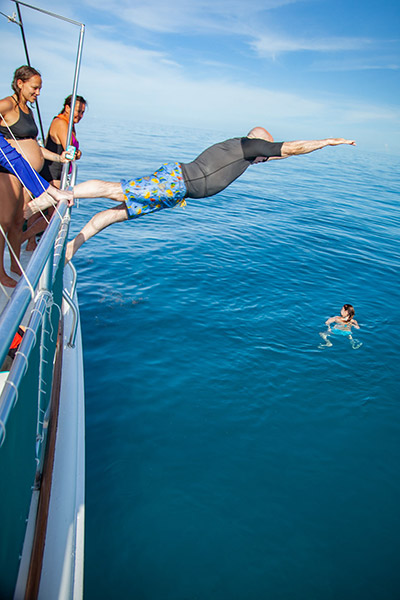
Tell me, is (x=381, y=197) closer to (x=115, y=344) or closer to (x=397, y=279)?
(x=397, y=279)

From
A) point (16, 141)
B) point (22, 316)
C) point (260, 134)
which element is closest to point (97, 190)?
point (16, 141)

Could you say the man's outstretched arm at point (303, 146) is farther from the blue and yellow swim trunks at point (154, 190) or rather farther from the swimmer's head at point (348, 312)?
the swimmer's head at point (348, 312)

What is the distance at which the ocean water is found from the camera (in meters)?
4.12

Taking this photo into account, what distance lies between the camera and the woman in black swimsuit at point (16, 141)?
Result: 4148 millimetres

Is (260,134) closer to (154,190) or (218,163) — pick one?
(218,163)

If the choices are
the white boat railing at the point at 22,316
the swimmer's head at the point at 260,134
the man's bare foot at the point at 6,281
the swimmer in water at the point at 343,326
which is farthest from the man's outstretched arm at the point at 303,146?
the swimmer in water at the point at 343,326

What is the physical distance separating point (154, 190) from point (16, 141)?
66.8 inches

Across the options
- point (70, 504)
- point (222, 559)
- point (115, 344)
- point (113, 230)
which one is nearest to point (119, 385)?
point (115, 344)

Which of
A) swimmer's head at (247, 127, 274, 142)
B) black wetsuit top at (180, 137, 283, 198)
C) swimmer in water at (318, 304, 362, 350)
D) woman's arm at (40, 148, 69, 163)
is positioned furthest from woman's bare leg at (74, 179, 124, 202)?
swimmer in water at (318, 304, 362, 350)

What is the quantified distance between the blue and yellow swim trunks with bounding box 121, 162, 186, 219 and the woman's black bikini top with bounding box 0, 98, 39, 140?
128 cm

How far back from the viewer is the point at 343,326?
8.84 meters

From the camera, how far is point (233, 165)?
5.22m

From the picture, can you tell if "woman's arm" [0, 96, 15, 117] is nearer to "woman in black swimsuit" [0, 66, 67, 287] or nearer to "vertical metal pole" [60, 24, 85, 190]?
"woman in black swimsuit" [0, 66, 67, 287]

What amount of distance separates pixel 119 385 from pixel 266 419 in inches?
102
